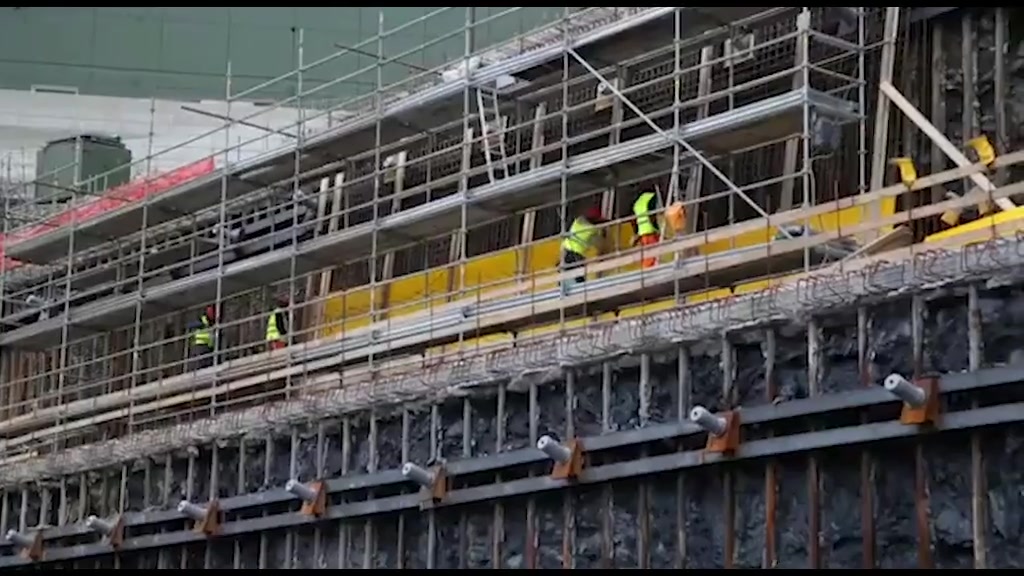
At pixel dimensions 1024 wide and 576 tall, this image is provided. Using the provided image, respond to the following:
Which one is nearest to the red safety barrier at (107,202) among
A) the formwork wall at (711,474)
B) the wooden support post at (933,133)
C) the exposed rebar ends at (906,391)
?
the formwork wall at (711,474)

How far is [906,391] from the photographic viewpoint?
463 inches

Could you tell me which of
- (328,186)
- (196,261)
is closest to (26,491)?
(196,261)

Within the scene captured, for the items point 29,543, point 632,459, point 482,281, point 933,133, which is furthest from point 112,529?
point 933,133

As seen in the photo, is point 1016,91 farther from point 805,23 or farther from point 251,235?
point 251,235

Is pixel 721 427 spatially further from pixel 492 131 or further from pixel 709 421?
pixel 492 131

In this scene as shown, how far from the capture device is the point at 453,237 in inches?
811

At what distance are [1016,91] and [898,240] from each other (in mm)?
2266

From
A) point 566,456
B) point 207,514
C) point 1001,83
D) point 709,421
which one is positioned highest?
point 1001,83

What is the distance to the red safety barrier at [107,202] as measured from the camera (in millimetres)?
25703

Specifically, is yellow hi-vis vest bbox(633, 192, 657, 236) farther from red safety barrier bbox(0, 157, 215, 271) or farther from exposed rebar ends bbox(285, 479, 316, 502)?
red safety barrier bbox(0, 157, 215, 271)

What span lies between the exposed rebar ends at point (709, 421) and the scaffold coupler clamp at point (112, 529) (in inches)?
362

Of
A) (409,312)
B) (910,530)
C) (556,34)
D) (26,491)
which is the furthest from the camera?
(26,491)

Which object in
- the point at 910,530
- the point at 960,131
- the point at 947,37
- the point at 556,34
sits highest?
the point at 556,34

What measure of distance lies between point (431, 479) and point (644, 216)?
3284 millimetres
